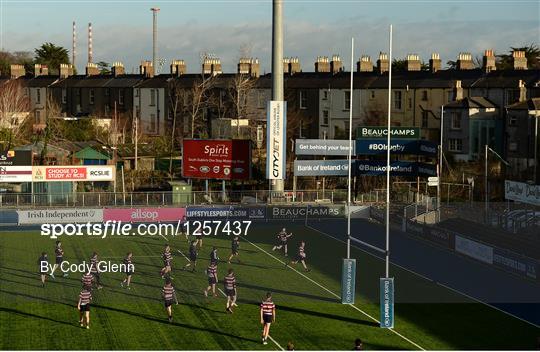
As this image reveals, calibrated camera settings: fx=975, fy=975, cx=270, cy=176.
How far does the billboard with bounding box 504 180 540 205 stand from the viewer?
4916 centimetres

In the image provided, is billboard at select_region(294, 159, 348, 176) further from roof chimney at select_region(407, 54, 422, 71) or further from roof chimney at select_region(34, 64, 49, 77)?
roof chimney at select_region(34, 64, 49, 77)

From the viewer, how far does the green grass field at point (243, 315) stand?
2980cm

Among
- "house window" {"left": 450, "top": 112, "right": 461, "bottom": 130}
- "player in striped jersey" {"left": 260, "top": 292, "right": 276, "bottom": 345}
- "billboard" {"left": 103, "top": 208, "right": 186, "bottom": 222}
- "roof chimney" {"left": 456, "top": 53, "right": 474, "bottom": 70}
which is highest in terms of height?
"roof chimney" {"left": 456, "top": 53, "right": 474, "bottom": 70}

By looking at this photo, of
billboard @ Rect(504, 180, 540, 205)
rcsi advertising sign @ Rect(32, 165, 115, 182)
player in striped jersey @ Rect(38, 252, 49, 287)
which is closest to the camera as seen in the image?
player in striped jersey @ Rect(38, 252, 49, 287)

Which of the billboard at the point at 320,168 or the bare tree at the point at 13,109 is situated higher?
the bare tree at the point at 13,109

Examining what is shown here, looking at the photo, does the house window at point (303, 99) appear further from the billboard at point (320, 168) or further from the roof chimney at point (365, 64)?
the billboard at point (320, 168)

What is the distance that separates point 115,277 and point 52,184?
980 inches

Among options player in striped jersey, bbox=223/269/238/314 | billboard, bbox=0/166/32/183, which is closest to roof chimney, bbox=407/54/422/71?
billboard, bbox=0/166/32/183

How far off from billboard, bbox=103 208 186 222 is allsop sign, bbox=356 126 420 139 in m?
13.8

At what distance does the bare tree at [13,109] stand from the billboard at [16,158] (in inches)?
637

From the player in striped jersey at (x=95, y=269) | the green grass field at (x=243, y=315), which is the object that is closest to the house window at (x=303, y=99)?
the green grass field at (x=243, y=315)

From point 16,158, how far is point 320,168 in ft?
64.7

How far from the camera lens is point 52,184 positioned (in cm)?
6397

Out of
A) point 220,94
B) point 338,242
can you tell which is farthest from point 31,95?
point 338,242
